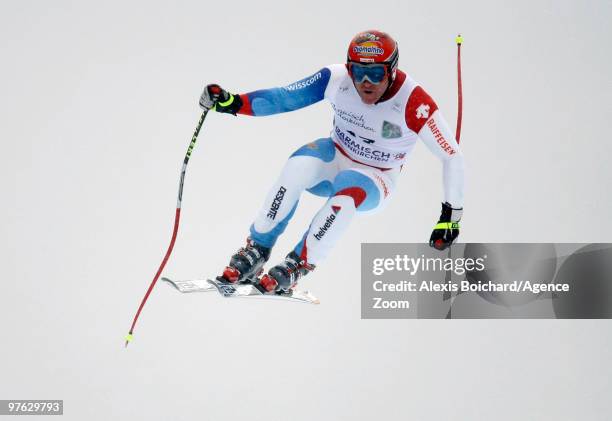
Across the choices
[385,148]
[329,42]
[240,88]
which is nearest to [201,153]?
[240,88]

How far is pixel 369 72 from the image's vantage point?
194 inches

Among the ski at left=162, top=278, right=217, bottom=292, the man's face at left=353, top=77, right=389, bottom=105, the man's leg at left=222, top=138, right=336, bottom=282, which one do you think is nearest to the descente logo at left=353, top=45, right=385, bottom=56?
the man's face at left=353, top=77, right=389, bottom=105

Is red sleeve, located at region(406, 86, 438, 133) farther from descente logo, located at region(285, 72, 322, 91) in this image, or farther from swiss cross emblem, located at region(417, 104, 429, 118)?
descente logo, located at region(285, 72, 322, 91)

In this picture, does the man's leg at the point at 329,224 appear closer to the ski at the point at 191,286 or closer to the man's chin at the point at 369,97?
the ski at the point at 191,286

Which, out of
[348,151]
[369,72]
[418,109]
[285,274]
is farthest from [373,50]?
[285,274]

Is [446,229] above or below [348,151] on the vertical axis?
below

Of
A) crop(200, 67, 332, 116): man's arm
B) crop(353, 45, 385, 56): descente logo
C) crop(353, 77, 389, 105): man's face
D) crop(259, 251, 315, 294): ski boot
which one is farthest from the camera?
crop(200, 67, 332, 116): man's arm

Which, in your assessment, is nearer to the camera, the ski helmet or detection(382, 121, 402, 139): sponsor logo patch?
the ski helmet

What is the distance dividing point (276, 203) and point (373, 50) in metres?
1.09

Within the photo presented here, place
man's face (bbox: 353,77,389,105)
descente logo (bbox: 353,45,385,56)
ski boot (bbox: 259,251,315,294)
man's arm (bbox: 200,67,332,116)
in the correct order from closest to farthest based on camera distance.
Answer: descente logo (bbox: 353,45,385,56) < man's face (bbox: 353,77,389,105) < ski boot (bbox: 259,251,315,294) < man's arm (bbox: 200,67,332,116)

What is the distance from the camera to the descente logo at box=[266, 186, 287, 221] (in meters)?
5.18

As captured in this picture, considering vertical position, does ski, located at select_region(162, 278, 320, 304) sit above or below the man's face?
below

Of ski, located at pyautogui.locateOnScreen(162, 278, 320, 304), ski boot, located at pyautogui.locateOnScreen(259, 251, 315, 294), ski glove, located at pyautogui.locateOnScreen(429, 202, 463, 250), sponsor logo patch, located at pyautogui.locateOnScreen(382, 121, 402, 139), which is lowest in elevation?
ski, located at pyautogui.locateOnScreen(162, 278, 320, 304)

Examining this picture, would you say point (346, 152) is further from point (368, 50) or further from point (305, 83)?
point (368, 50)
